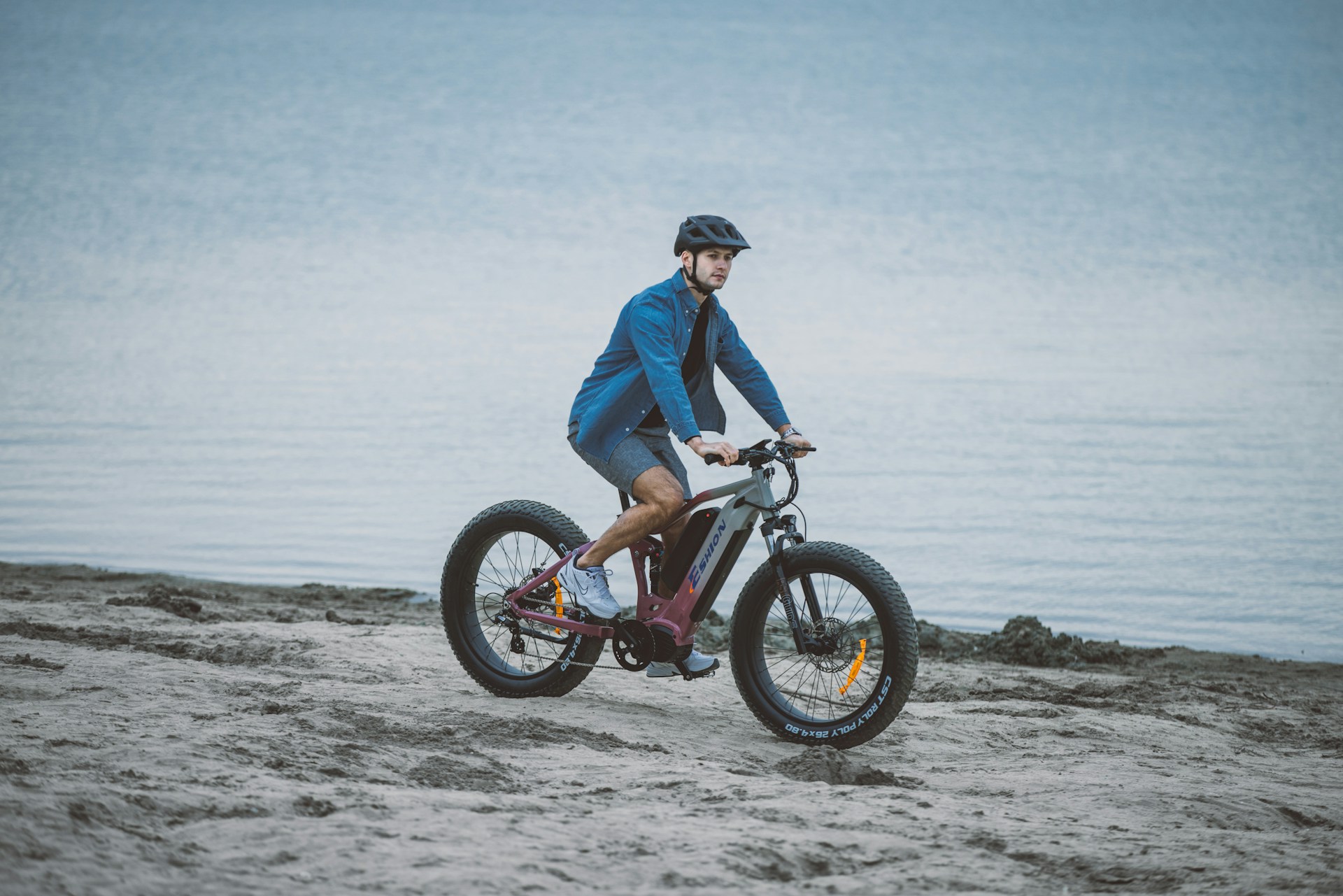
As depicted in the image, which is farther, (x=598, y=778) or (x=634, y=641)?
(x=634, y=641)

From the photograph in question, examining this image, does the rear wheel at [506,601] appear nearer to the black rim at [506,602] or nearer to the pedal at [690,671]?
the black rim at [506,602]

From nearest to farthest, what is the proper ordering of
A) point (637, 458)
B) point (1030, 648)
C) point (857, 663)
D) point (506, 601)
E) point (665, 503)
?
point (857, 663) → point (665, 503) → point (637, 458) → point (506, 601) → point (1030, 648)

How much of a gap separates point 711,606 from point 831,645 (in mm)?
570

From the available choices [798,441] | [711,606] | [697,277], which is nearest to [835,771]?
[711,606]

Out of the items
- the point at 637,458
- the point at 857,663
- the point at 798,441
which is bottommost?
the point at 857,663

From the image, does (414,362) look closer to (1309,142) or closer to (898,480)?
(898,480)

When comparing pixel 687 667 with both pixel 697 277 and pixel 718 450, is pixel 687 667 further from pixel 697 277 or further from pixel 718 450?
pixel 697 277

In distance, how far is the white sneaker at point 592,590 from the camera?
5.95 meters

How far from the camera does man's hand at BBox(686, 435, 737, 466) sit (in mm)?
5371

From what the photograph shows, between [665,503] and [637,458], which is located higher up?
[637,458]

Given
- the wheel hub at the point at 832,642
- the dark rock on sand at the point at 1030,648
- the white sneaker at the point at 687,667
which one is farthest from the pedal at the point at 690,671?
the dark rock on sand at the point at 1030,648

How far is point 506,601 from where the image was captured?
6.38 m

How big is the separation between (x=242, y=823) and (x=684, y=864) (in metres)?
1.26

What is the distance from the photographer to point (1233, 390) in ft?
75.2
